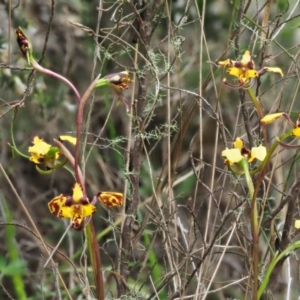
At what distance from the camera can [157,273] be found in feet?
3.51

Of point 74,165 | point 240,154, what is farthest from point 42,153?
point 240,154

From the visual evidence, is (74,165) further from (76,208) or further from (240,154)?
(240,154)

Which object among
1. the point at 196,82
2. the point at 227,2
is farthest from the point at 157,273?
the point at 227,2

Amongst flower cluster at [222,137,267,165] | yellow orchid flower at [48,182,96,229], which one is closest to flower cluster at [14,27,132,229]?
yellow orchid flower at [48,182,96,229]

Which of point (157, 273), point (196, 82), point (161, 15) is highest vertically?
point (161, 15)

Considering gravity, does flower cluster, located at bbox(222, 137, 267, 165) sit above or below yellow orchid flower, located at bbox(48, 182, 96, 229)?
above

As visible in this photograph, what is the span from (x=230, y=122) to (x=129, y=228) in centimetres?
74

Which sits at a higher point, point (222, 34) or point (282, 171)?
point (222, 34)

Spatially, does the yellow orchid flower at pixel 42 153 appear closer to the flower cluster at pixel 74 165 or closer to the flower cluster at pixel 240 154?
the flower cluster at pixel 74 165

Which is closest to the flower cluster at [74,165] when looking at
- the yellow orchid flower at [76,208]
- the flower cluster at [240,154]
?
the yellow orchid flower at [76,208]

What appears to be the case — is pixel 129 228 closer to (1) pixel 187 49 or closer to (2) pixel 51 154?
(2) pixel 51 154

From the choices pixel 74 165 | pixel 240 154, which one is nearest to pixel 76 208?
pixel 74 165

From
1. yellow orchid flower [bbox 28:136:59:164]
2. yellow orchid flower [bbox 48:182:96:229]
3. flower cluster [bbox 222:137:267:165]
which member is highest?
flower cluster [bbox 222:137:267:165]

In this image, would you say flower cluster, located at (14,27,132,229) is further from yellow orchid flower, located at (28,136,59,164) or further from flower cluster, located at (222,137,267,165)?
flower cluster, located at (222,137,267,165)
